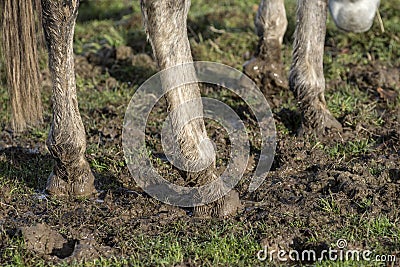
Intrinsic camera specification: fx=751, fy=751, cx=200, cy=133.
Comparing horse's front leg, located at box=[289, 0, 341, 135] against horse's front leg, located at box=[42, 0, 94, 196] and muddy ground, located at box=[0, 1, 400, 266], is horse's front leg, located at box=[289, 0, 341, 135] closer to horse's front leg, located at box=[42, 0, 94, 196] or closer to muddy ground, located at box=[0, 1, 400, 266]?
muddy ground, located at box=[0, 1, 400, 266]

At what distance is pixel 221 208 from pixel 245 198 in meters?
0.33

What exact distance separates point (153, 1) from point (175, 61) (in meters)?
0.37

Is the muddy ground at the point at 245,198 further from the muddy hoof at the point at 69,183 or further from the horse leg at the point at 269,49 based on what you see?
the horse leg at the point at 269,49

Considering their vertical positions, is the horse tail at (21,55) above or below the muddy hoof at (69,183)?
above

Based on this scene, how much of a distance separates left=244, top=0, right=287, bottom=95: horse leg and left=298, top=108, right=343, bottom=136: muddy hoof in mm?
817

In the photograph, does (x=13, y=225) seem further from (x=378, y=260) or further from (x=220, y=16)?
(x=220, y=16)

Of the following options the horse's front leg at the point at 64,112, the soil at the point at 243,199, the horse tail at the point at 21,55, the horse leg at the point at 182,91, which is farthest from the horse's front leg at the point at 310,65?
Result: the horse tail at the point at 21,55

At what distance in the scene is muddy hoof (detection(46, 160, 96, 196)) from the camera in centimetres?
486

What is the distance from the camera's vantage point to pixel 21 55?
492 cm

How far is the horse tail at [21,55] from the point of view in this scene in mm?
4859

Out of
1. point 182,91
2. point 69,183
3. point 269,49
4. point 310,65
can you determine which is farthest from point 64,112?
point 269,49

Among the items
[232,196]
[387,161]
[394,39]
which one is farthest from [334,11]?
[232,196]

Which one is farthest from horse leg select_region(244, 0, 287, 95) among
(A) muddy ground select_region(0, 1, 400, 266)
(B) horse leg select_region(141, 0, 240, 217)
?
(B) horse leg select_region(141, 0, 240, 217)

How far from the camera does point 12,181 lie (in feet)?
16.6
